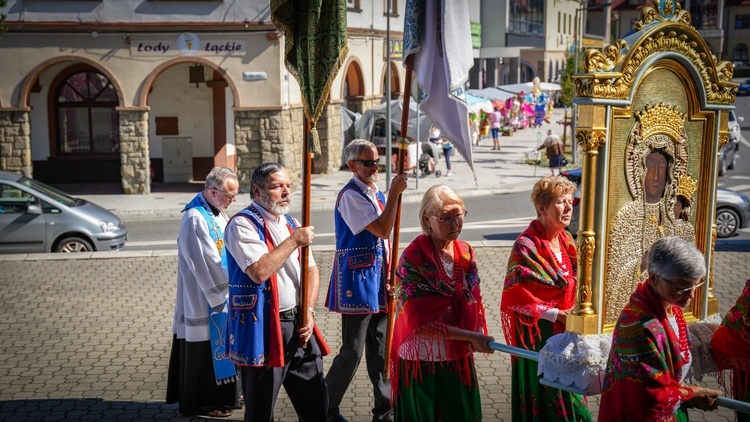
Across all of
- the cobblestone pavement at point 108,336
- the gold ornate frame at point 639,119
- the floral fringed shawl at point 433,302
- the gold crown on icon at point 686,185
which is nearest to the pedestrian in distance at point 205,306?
the cobblestone pavement at point 108,336

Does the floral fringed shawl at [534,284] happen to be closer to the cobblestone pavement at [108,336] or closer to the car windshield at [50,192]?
the cobblestone pavement at [108,336]

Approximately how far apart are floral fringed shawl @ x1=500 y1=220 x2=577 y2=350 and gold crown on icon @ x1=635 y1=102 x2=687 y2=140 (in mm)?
1032

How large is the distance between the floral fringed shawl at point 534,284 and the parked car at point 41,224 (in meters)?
9.95

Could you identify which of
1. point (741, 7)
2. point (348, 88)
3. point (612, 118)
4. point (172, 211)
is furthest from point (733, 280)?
point (741, 7)

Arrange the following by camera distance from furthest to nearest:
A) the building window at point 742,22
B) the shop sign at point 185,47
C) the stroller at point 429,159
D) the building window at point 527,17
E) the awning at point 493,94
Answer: the building window at point 742,22
the building window at point 527,17
the awning at point 493,94
the stroller at point 429,159
the shop sign at point 185,47

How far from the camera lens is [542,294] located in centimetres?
593

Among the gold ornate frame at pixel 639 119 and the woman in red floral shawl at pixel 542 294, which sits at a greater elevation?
the gold ornate frame at pixel 639 119

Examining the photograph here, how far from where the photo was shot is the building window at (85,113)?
24.8 metres

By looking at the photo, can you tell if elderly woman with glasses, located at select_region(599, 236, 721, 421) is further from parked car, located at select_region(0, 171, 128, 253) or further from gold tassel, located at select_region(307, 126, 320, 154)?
parked car, located at select_region(0, 171, 128, 253)

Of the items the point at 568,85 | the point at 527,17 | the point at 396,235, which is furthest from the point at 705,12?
the point at 396,235

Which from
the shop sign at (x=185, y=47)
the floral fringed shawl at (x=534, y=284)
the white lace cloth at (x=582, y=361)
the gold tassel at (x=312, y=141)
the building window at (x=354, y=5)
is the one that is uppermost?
the building window at (x=354, y=5)

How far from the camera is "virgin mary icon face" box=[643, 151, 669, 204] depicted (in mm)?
5457

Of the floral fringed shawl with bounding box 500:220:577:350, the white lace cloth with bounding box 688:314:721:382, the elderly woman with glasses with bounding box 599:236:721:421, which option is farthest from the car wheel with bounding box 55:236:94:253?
the elderly woman with glasses with bounding box 599:236:721:421

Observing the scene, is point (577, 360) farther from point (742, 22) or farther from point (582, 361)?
point (742, 22)
